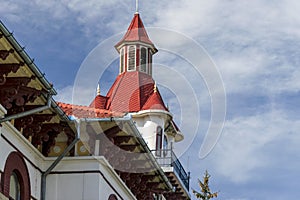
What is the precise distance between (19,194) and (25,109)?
2197mm

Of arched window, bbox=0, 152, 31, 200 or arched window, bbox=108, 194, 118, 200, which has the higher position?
arched window, bbox=108, 194, 118, 200

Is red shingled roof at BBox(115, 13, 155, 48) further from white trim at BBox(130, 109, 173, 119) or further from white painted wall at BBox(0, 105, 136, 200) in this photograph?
white painted wall at BBox(0, 105, 136, 200)

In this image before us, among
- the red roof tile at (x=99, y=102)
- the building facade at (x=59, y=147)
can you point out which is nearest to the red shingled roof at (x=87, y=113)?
the building facade at (x=59, y=147)

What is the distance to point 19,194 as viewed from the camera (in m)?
27.8

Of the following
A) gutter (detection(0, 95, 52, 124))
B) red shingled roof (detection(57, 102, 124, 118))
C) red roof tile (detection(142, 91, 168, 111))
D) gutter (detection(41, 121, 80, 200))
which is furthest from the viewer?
red roof tile (detection(142, 91, 168, 111))

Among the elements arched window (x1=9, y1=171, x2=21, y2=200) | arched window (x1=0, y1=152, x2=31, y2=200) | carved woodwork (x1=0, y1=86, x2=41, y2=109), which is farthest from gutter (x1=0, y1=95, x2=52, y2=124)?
arched window (x1=9, y1=171, x2=21, y2=200)

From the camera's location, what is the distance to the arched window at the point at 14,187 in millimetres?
27297

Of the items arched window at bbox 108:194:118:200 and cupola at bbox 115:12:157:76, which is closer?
arched window at bbox 108:194:118:200

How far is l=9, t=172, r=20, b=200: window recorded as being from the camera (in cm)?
2729

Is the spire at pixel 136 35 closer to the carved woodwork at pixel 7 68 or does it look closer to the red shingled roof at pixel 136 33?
the red shingled roof at pixel 136 33

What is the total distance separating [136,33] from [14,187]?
2386 cm

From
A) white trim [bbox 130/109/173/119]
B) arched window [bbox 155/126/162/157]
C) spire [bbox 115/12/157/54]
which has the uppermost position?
spire [bbox 115/12/157/54]

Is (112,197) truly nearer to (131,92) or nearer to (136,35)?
(131,92)

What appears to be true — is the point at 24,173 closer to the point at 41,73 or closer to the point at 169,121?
the point at 41,73
